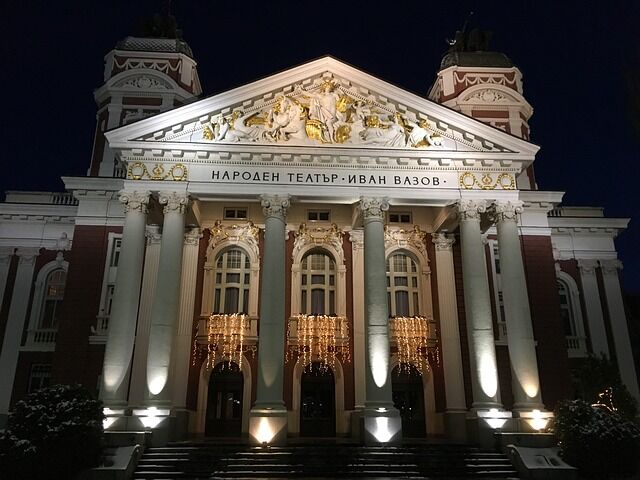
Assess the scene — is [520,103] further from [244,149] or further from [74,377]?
[74,377]

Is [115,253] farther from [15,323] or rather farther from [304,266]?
[304,266]

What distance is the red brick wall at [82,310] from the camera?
25594mm

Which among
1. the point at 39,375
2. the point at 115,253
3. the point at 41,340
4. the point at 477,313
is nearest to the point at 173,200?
the point at 115,253

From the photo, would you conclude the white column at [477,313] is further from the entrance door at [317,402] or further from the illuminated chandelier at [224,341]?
the illuminated chandelier at [224,341]

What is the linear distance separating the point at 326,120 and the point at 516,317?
11.3 metres

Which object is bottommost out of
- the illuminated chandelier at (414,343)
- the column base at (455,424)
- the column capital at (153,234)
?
the column base at (455,424)

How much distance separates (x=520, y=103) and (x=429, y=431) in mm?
19311

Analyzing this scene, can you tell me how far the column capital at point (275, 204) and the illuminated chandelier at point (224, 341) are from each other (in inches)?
241

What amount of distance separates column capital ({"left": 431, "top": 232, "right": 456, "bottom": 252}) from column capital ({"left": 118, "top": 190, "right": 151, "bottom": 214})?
558 inches

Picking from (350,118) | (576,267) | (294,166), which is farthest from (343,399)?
(576,267)

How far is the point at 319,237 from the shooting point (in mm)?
28531

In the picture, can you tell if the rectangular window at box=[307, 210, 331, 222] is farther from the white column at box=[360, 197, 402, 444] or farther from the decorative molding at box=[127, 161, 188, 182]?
the decorative molding at box=[127, 161, 188, 182]

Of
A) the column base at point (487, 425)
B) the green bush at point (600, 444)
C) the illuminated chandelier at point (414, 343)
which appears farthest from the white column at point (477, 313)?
the illuminated chandelier at point (414, 343)

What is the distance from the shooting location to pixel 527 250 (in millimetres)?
29000
